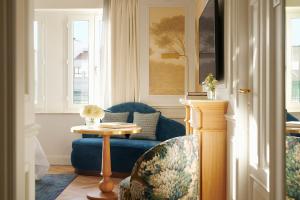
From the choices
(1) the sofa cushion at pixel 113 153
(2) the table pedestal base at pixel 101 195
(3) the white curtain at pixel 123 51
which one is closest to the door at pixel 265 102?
(2) the table pedestal base at pixel 101 195

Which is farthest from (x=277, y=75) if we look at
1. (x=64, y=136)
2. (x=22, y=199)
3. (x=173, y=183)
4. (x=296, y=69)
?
(x=64, y=136)

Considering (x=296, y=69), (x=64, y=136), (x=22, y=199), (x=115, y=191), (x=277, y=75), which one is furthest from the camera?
(x=64, y=136)

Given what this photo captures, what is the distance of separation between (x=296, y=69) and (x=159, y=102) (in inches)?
184

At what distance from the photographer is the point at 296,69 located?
1354mm

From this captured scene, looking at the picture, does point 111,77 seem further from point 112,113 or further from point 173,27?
point 173,27

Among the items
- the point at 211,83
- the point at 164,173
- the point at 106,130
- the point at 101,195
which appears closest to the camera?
the point at 164,173

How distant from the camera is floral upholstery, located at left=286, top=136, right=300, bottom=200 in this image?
1.40m

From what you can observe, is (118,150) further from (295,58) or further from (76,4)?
(295,58)

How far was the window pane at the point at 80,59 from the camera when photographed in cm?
634

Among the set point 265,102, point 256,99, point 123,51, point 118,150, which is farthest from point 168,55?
point 265,102

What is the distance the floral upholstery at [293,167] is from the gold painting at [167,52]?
4507 mm

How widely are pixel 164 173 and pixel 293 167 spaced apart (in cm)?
92

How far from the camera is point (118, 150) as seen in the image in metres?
5.25

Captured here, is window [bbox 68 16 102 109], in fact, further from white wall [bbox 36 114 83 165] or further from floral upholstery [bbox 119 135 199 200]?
floral upholstery [bbox 119 135 199 200]
